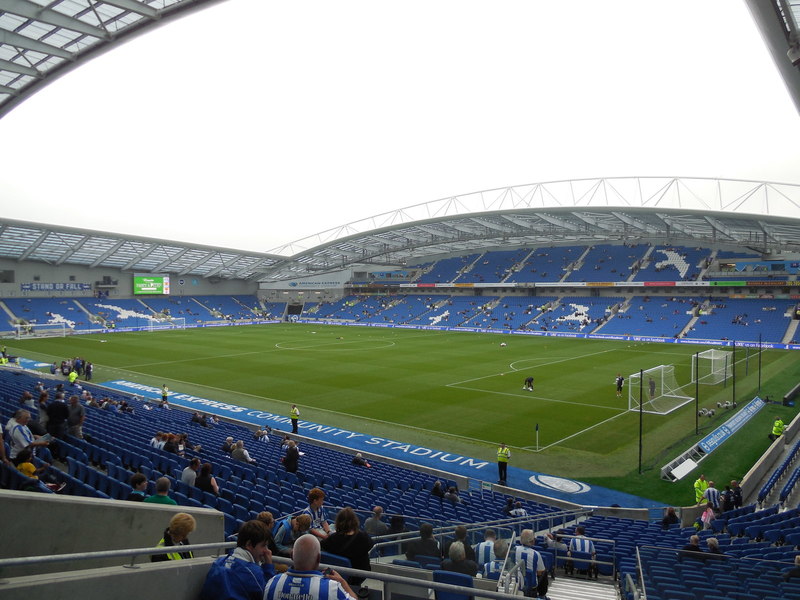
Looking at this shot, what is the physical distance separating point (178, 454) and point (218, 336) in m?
52.4

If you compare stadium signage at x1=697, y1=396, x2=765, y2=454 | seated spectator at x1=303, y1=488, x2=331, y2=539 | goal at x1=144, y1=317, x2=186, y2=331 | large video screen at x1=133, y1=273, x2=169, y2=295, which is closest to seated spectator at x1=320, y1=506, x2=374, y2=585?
seated spectator at x1=303, y1=488, x2=331, y2=539

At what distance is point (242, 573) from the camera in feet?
11.2

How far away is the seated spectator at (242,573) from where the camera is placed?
3.37 metres

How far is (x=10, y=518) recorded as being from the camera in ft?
13.8

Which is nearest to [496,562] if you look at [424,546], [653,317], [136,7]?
[424,546]

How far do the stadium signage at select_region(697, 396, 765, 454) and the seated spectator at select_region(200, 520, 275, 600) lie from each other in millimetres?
19876

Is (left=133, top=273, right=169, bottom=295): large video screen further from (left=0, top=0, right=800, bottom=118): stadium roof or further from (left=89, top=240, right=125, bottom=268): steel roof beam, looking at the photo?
(left=0, top=0, right=800, bottom=118): stadium roof

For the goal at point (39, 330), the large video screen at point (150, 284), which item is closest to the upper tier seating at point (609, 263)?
the large video screen at point (150, 284)

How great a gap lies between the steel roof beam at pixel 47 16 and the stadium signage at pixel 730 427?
77.0 ft

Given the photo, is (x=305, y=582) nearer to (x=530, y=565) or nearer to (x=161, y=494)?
(x=161, y=494)

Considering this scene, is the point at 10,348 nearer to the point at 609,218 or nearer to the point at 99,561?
the point at 99,561

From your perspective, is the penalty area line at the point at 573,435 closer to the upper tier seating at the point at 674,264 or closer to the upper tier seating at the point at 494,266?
the upper tier seating at the point at 674,264

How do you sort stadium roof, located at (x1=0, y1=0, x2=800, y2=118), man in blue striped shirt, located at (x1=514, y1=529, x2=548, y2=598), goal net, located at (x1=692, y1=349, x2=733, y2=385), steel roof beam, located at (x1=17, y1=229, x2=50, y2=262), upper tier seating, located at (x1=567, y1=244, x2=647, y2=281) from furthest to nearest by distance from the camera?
upper tier seating, located at (x1=567, y1=244, x2=647, y2=281)
steel roof beam, located at (x1=17, y1=229, x2=50, y2=262)
goal net, located at (x1=692, y1=349, x2=733, y2=385)
stadium roof, located at (x1=0, y1=0, x2=800, y2=118)
man in blue striped shirt, located at (x1=514, y1=529, x2=548, y2=598)

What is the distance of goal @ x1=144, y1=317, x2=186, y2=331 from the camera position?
230ft
